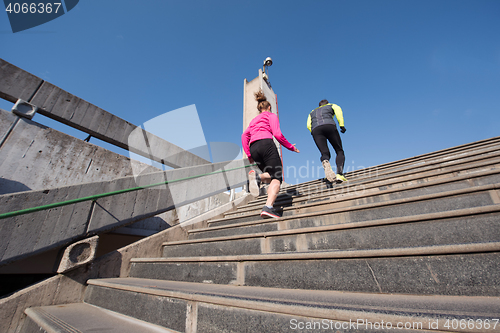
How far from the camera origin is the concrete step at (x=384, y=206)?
69.8 inches

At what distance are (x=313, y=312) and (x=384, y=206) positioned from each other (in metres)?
1.62

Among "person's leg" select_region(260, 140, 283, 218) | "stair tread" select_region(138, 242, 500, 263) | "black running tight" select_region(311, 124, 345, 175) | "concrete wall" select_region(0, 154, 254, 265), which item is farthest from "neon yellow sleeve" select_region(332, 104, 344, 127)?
"stair tread" select_region(138, 242, 500, 263)

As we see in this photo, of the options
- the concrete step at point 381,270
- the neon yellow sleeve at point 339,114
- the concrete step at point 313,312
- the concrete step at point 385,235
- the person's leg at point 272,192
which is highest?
the neon yellow sleeve at point 339,114

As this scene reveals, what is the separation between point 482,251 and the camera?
1.11m

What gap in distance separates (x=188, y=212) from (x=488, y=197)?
4.76 m

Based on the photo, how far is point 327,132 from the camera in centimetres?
430

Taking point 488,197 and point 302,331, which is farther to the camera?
point 488,197

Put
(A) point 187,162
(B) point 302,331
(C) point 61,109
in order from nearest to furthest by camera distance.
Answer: (B) point 302,331 → (C) point 61,109 → (A) point 187,162

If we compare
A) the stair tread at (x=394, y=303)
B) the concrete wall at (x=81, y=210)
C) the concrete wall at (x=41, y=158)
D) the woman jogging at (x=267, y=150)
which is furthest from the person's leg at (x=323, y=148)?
the concrete wall at (x=41, y=158)

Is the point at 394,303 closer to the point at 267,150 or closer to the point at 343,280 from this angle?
the point at 343,280

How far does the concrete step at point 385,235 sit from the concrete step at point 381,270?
207mm

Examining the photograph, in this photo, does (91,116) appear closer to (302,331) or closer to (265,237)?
(265,237)

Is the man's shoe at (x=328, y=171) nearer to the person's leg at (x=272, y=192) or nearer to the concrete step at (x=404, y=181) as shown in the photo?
the concrete step at (x=404, y=181)

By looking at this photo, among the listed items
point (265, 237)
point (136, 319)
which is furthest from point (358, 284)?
point (136, 319)
